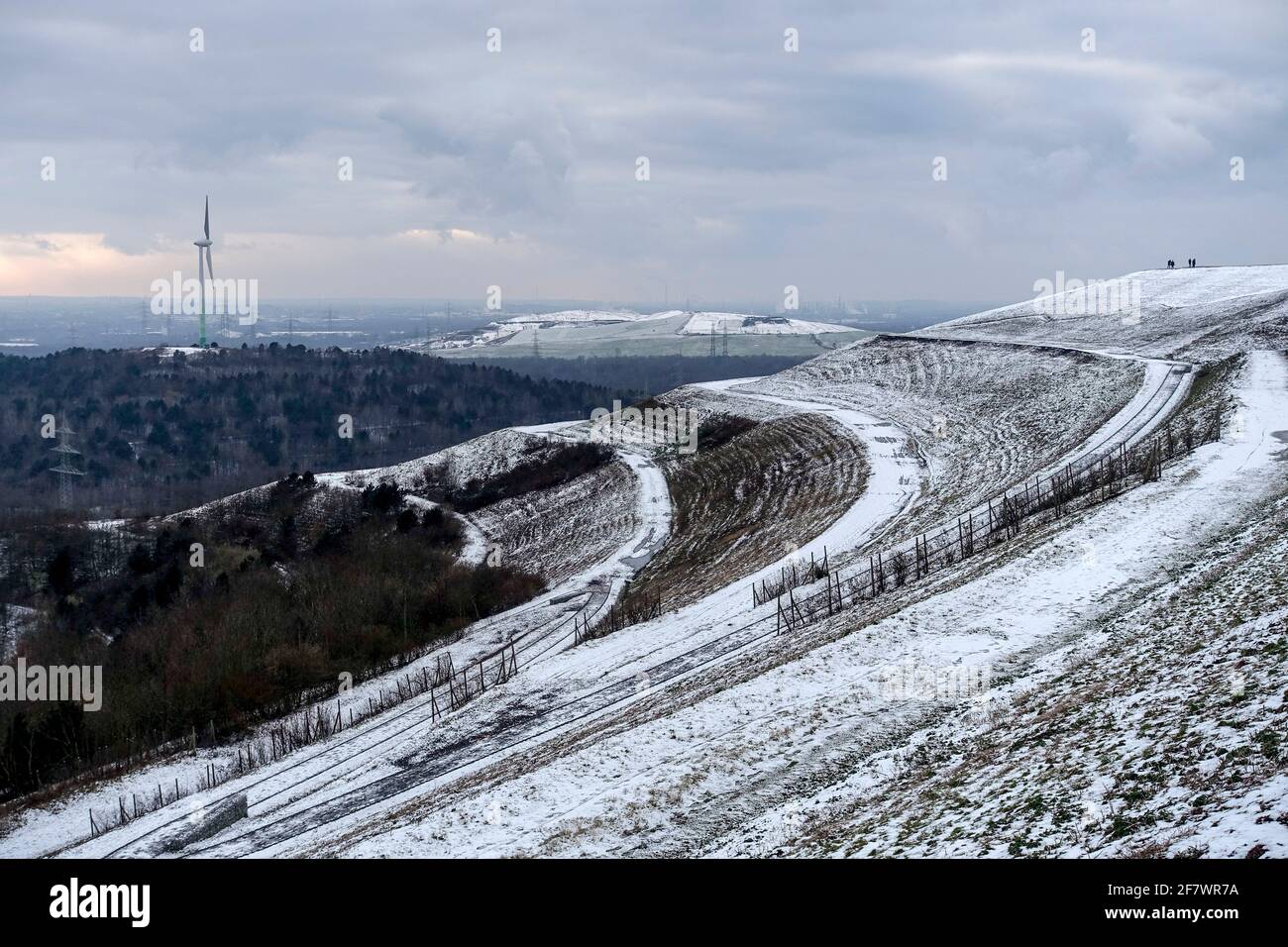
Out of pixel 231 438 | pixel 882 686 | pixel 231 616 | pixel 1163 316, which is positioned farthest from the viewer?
pixel 231 438

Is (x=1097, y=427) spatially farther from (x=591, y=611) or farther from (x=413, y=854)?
(x=413, y=854)

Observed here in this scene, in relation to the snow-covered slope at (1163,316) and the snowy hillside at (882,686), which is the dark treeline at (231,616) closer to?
the snowy hillside at (882,686)

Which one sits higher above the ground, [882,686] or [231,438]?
[231,438]

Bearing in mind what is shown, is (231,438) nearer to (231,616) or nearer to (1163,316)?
(231,616)

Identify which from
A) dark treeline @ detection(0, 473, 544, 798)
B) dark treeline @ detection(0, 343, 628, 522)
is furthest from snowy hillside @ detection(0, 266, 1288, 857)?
dark treeline @ detection(0, 343, 628, 522)

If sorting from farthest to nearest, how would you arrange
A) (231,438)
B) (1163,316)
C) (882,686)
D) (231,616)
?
1. (231,438)
2. (1163,316)
3. (231,616)
4. (882,686)

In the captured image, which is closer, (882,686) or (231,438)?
(882,686)

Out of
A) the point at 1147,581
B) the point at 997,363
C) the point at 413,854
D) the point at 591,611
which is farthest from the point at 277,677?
Answer: the point at 997,363

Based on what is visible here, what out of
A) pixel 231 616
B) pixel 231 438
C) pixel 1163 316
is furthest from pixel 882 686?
pixel 231 438
